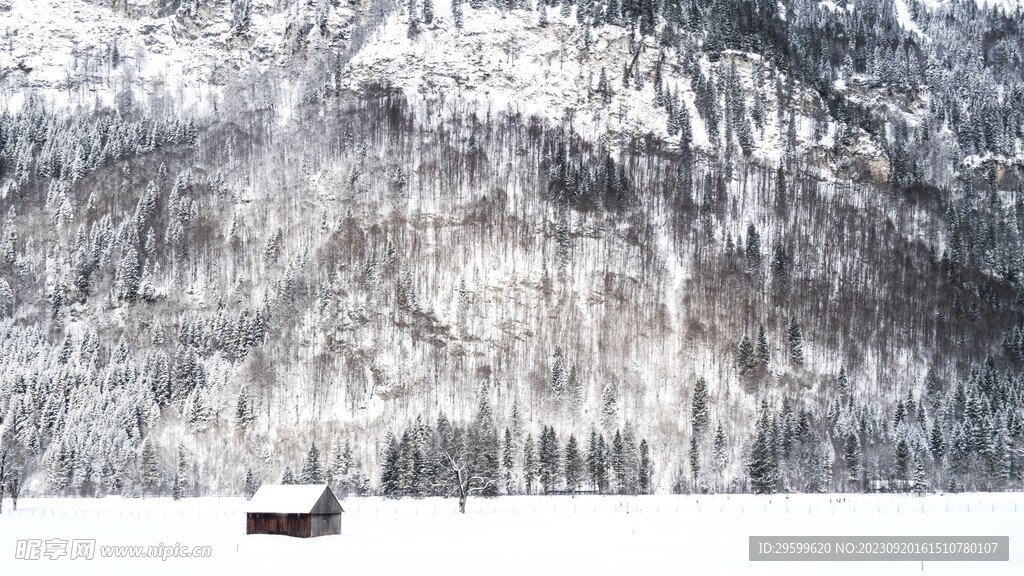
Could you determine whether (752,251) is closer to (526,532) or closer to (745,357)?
(745,357)

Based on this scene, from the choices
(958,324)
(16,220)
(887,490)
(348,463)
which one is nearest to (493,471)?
(348,463)

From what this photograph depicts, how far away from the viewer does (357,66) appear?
611ft

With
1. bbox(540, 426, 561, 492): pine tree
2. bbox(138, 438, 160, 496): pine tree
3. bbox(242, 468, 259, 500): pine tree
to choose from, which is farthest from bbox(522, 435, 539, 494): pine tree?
bbox(138, 438, 160, 496): pine tree

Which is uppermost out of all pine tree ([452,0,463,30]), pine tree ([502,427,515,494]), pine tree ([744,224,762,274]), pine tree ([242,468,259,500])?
pine tree ([452,0,463,30])

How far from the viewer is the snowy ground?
4466cm

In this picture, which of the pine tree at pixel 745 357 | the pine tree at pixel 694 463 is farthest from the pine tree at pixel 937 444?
the pine tree at pixel 745 357

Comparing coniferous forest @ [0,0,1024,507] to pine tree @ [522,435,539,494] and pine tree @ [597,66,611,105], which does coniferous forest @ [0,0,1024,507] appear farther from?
pine tree @ [597,66,611,105]

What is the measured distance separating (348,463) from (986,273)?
386 ft

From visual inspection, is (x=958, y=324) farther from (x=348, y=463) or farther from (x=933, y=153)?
(x=348, y=463)

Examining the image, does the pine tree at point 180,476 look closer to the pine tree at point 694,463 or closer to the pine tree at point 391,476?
the pine tree at point 391,476

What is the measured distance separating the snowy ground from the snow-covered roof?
2122mm

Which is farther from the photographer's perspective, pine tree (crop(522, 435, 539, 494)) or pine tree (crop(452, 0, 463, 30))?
pine tree (crop(452, 0, 463, 30))

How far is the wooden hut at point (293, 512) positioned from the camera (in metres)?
61.2

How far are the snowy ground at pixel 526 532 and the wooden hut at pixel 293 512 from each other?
1.51 metres
